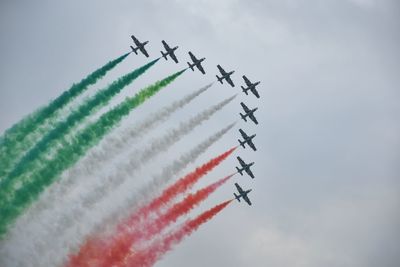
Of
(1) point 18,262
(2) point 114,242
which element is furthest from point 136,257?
(1) point 18,262

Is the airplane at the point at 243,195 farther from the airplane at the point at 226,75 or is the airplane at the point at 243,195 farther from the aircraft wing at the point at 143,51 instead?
the aircraft wing at the point at 143,51

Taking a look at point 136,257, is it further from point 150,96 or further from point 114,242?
point 150,96

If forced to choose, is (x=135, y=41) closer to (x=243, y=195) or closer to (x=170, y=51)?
(x=170, y=51)

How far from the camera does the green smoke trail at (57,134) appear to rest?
85.4 m

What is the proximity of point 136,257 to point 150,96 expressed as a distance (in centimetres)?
2103

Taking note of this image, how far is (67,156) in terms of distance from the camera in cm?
8781

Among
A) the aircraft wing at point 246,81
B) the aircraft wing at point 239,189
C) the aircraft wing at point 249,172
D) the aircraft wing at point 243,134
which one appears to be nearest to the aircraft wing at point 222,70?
the aircraft wing at point 246,81

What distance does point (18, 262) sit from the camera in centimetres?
8344

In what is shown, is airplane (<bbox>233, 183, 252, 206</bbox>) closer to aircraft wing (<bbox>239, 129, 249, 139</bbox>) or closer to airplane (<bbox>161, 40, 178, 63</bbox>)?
aircraft wing (<bbox>239, 129, 249, 139</bbox>)

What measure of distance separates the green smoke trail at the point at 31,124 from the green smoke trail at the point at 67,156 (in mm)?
3374

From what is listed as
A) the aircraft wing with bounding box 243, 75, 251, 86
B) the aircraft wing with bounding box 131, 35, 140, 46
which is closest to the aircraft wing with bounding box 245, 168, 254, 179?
the aircraft wing with bounding box 243, 75, 251, 86

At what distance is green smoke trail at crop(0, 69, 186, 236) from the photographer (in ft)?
278

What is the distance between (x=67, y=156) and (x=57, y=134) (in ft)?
10.5

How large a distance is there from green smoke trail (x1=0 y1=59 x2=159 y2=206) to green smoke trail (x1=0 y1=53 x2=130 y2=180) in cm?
100
